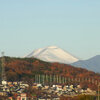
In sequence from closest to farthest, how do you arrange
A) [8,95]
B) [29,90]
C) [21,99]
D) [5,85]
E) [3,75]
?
[21,99] → [8,95] → [29,90] → [5,85] → [3,75]

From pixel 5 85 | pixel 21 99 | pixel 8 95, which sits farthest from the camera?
pixel 5 85

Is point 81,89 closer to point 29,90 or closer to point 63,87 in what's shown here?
point 63,87

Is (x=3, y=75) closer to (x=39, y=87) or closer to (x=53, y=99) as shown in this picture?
(x=39, y=87)

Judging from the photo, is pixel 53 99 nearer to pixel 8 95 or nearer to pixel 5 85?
pixel 8 95

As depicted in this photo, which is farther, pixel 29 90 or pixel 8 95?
pixel 29 90

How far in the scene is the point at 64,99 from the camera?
138875 millimetres

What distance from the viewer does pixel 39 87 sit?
579 feet

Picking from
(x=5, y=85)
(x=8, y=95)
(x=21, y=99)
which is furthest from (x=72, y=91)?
(x=21, y=99)

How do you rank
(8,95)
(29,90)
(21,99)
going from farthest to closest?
(29,90) < (8,95) < (21,99)

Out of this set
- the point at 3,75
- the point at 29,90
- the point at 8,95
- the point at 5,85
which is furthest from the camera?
the point at 3,75

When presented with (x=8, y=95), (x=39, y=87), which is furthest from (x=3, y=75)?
(x=8, y=95)

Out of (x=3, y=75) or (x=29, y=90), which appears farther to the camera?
(x=3, y=75)

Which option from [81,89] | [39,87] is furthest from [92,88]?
[39,87]

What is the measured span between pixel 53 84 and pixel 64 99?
55547mm
